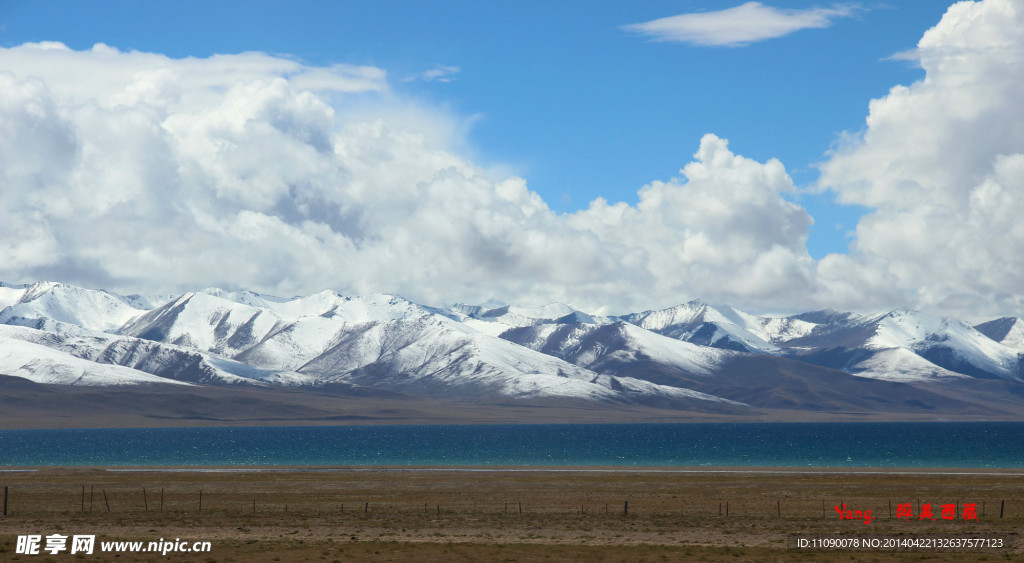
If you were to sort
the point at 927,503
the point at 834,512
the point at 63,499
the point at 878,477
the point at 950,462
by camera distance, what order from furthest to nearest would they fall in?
the point at 950,462 → the point at 878,477 → the point at 63,499 → the point at 927,503 → the point at 834,512

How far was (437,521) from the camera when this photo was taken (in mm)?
65188

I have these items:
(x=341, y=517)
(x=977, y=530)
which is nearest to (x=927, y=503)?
(x=977, y=530)

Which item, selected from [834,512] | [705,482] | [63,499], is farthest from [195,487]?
[834,512]

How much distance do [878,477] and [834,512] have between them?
38.6 metres

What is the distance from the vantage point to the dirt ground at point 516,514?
5012cm

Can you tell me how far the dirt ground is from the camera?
164ft

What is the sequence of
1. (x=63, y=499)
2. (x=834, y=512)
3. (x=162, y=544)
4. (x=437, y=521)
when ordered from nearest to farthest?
1. (x=162, y=544)
2. (x=437, y=521)
3. (x=834, y=512)
4. (x=63, y=499)

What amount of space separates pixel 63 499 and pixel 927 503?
7192 centimetres

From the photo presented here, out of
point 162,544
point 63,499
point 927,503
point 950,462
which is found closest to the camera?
point 162,544

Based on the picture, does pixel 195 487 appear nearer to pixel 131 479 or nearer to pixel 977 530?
pixel 131 479

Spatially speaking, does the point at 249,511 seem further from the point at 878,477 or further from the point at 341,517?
the point at 878,477

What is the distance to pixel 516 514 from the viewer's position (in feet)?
226

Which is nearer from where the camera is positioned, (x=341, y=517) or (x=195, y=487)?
(x=341, y=517)

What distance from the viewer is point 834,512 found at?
69438mm
